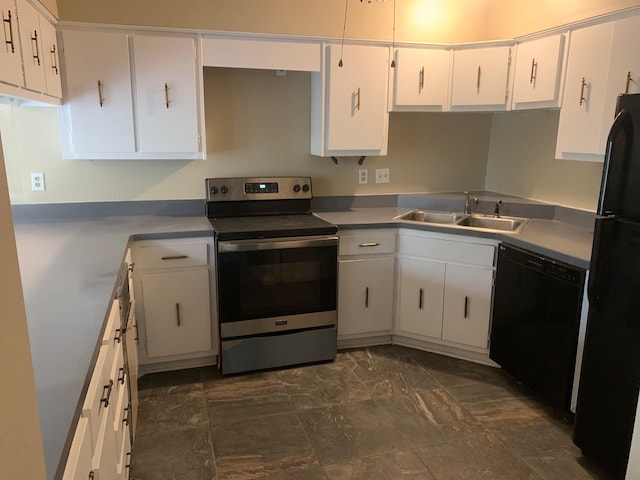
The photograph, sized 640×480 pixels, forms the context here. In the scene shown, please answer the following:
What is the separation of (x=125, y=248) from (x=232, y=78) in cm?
146

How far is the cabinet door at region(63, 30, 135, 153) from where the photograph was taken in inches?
107

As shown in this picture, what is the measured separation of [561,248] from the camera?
254 cm

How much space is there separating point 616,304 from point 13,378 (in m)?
2.12

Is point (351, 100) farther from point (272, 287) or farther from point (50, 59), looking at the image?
point (50, 59)

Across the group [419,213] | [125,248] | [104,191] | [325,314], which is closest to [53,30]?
[104,191]

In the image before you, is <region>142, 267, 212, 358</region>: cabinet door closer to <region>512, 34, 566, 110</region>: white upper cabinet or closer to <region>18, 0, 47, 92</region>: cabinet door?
<region>18, 0, 47, 92</region>: cabinet door

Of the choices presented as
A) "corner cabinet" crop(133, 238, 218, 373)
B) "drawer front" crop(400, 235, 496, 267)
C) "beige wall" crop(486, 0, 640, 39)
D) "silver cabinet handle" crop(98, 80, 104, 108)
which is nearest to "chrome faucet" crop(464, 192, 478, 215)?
"drawer front" crop(400, 235, 496, 267)

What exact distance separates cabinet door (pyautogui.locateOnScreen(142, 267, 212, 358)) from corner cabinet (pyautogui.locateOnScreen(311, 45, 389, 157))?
4.01 feet

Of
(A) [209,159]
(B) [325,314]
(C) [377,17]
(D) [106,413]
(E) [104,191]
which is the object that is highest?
(C) [377,17]

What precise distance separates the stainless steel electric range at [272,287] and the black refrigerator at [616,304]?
4.85ft

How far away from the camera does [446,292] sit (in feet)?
10.4

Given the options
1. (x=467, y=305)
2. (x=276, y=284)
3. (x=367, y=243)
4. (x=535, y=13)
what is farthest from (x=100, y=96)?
(x=535, y=13)

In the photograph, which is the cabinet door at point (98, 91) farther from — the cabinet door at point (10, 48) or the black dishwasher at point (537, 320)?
the black dishwasher at point (537, 320)

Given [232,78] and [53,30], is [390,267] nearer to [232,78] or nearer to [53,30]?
[232,78]
